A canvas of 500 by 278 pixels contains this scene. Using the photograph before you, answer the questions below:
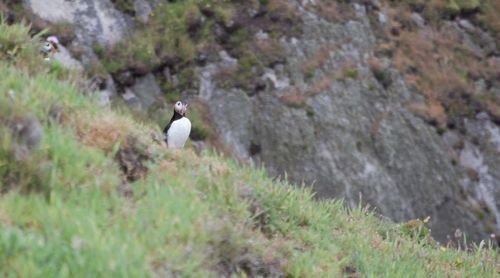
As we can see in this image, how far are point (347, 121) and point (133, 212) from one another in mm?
24605

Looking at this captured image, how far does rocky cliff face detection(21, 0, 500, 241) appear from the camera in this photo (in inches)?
1057

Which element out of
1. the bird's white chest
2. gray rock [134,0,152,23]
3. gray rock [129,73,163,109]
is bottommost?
gray rock [129,73,163,109]

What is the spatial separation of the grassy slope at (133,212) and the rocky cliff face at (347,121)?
59.8 ft

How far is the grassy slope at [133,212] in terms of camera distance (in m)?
4.72

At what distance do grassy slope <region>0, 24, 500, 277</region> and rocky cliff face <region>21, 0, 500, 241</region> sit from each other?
18.2 meters

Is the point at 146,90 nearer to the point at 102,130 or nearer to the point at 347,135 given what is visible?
the point at 347,135

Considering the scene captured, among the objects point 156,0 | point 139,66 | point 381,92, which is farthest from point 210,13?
point 381,92

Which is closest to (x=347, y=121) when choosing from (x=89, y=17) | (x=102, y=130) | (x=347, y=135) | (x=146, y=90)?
(x=347, y=135)

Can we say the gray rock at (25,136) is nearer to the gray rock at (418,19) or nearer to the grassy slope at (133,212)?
the grassy slope at (133,212)

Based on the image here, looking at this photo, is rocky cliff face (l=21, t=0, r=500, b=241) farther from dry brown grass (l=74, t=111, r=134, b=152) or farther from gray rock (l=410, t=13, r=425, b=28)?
dry brown grass (l=74, t=111, r=134, b=152)

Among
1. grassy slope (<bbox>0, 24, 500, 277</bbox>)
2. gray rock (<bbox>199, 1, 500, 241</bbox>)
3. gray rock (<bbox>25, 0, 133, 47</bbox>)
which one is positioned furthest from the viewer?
gray rock (<bbox>199, 1, 500, 241</bbox>)

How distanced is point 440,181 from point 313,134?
20.3 feet

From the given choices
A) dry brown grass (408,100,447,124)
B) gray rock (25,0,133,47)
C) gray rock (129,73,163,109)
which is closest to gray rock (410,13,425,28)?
dry brown grass (408,100,447,124)

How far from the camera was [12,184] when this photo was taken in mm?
5559
